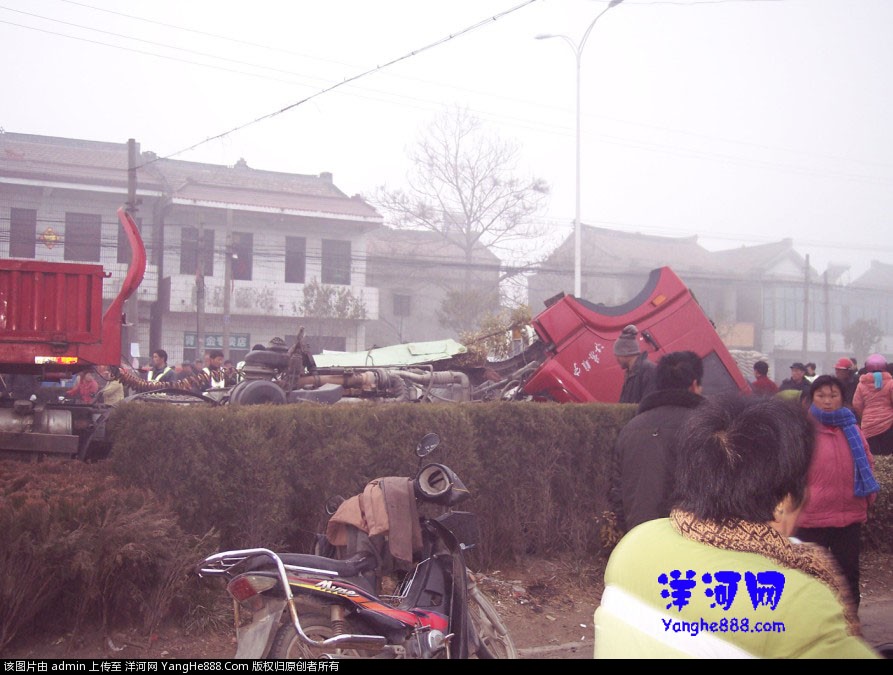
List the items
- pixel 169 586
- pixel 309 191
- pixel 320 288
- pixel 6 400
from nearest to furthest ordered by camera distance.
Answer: pixel 169 586, pixel 6 400, pixel 320 288, pixel 309 191

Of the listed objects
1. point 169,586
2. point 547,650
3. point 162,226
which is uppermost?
point 162,226

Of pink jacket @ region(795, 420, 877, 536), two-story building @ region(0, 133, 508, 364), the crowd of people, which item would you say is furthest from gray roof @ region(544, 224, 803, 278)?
the crowd of people

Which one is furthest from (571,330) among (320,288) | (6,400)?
(320,288)

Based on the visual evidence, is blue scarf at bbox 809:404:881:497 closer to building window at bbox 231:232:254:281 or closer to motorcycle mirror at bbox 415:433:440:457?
motorcycle mirror at bbox 415:433:440:457

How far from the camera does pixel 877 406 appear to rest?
9438mm

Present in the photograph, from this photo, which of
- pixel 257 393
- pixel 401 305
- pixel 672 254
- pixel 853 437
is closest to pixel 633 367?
pixel 853 437

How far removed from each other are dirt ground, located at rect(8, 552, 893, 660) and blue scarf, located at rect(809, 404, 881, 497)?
1065 mm

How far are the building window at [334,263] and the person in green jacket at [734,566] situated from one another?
103 ft

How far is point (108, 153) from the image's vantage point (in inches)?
1278

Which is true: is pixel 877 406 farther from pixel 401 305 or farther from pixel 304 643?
pixel 401 305

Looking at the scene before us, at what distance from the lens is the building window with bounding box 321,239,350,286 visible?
1294 inches

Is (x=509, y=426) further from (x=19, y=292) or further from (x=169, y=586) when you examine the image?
(x=19, y=292)

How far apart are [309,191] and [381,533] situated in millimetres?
33510

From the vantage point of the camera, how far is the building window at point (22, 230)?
86.7 ft
